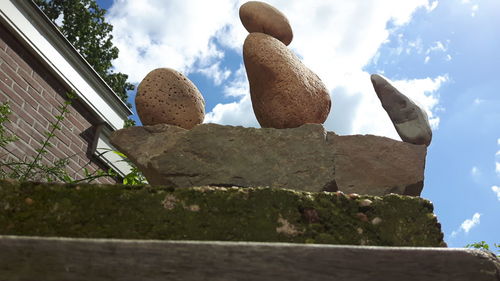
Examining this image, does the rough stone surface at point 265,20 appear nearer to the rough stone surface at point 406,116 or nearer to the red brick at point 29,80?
the rough stone surface at point 406,116

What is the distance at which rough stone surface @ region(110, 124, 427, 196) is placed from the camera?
2.33 meters

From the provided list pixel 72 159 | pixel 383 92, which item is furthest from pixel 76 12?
pixel 383 92

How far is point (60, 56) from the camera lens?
4.98m

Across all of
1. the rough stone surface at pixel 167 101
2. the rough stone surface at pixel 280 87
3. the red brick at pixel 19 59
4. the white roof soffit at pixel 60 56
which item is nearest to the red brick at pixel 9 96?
the red brick at pixel 19 59

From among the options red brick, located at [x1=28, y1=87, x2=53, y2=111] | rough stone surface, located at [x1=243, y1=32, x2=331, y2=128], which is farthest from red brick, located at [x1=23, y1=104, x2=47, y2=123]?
rough stone surface, located at [x1=243, y1=32, x2=331, y2=128]

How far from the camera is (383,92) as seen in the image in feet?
9.04

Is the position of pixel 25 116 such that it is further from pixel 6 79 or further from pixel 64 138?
pixel 64 138

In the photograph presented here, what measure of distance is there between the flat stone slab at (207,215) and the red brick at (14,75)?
313cm

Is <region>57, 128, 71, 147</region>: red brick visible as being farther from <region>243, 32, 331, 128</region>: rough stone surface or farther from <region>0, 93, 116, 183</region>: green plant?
<region>243, 32, 331, 128</region>: rough stone surface

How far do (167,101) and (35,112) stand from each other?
2.25 m

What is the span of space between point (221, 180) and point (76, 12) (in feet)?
33.1

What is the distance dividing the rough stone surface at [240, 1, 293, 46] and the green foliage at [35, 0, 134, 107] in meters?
8.51

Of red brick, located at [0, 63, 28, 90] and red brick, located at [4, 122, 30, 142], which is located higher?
red brick, located at [0, 63, 28, 90]

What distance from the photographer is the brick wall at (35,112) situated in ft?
14.0
